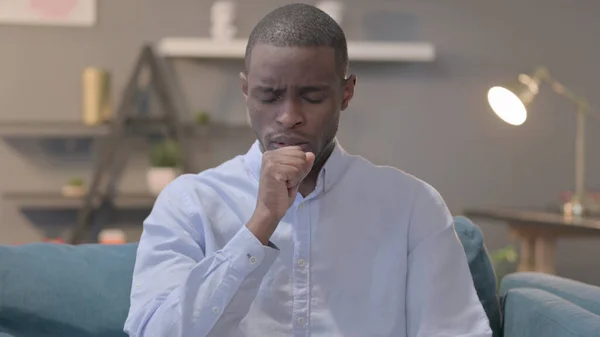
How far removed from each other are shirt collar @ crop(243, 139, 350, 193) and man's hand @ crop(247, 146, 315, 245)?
176 millimetres

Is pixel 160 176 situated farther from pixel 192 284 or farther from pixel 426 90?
pixel 192 284

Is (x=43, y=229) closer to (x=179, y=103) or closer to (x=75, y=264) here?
(x=179, y=103)

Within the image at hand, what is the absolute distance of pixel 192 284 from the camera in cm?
122

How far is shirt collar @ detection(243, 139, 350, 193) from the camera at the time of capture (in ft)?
4.63

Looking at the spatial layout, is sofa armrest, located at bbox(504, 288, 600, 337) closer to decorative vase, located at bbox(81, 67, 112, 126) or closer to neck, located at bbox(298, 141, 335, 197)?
neck, located at bbox(298, 141, 335, 197)

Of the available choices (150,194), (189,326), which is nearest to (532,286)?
(189,326)

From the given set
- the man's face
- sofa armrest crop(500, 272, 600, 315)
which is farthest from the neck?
sofa armrest crop(500, 272, 600, 315)

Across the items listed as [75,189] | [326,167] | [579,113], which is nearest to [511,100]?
[579,113]

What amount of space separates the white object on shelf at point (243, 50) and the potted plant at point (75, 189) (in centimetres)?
76

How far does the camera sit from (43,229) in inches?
175

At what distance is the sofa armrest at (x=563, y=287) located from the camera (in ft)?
5.55

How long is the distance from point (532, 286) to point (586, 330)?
48cm

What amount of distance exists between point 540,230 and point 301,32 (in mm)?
2654

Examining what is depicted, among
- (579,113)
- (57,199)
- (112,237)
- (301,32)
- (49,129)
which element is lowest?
(112,237)
